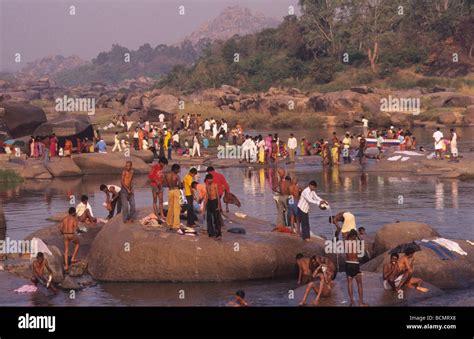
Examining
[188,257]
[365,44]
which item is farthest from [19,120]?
[365,44]

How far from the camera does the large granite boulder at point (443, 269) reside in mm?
22344

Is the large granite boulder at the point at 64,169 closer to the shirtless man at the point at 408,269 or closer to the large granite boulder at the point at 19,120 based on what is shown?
the large granite boulder at the point at 19,120

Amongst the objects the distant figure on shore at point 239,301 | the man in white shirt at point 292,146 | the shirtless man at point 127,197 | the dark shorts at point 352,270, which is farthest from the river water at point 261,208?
the shirtless man at point 127,197

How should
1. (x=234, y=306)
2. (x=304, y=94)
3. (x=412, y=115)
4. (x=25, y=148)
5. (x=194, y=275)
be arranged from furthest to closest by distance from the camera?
(x=304, y=94) < (x=412, y=115) < (x=25, y=148) < (x=194, y=275) < (x=234, y=306)

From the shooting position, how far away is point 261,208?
34.1m

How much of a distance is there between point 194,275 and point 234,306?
3059 mm

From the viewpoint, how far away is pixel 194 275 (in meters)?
23.1

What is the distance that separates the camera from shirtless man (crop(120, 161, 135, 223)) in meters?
25.0

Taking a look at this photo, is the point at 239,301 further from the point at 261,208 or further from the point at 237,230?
the point at 261,208

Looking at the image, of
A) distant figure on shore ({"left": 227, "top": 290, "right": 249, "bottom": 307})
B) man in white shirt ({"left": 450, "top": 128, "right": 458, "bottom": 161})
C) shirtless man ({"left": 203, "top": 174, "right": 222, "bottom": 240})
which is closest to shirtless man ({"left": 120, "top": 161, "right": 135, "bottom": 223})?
shirtless man ({"left": 203, "top": 174, "right": 222, "bottom": 240})

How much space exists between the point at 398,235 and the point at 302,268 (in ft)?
12.1

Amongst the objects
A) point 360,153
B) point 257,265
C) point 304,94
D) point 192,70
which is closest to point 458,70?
point 304,94

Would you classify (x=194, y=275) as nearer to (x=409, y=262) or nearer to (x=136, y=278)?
(x=136, y=278)

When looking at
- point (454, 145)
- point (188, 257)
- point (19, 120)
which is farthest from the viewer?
point (19, 120)
